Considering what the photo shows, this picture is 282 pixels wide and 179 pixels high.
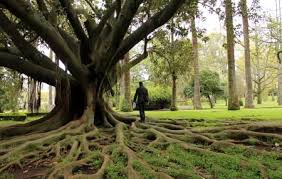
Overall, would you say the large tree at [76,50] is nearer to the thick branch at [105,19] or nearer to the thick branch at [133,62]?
the thick branch at [105,19]

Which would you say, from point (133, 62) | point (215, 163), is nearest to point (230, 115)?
point (133, 62)

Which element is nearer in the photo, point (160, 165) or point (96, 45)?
point (160, 165)

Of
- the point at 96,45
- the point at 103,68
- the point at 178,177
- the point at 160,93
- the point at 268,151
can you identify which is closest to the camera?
the point at 178,177

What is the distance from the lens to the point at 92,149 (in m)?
8.96

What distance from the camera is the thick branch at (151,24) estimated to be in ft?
31.3

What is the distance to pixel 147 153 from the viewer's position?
27.2ft

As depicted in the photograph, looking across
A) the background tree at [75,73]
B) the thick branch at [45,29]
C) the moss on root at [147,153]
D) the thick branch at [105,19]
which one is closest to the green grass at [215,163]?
the moss on root at [147,153]

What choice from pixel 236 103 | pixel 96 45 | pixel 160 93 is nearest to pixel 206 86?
pixel 160 93

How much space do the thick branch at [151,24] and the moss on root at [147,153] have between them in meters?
2.20

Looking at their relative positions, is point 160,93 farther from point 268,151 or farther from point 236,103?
point 268,151

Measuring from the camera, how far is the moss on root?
271 inches

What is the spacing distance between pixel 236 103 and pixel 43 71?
14.2 m

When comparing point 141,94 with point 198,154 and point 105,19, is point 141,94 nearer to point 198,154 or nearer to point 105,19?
point 105,19

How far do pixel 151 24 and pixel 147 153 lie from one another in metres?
3.58
